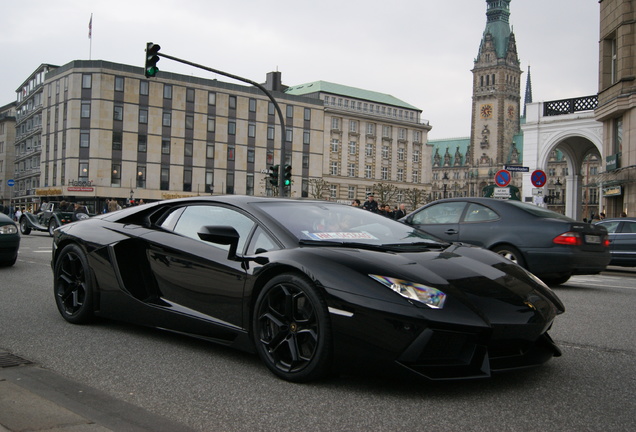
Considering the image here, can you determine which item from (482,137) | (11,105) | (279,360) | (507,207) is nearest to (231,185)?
(11,105)

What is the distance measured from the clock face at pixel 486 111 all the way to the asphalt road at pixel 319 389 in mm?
157800

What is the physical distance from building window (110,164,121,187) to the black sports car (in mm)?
68162

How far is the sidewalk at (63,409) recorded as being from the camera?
2902mm

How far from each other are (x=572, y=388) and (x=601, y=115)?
1076 inches

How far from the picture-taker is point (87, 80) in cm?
6925

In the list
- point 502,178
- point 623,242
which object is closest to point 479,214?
point 623,242

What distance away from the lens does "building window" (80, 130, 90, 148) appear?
69.5 meters

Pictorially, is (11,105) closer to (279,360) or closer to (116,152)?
(116,152)

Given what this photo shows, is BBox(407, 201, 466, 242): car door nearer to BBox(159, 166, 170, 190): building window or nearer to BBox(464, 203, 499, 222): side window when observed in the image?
BBox(464, 203, 499, 222): side window

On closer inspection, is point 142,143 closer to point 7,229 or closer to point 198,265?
point 7,229

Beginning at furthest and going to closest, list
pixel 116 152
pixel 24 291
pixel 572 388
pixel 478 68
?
pixel 478 68, pixel 116 152, pixel 24 291, pixel 572 388

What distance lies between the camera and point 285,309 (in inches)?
147

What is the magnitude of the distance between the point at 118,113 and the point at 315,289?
7218 cm

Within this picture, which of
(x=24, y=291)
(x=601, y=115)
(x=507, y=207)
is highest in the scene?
(x=601, y=115)
